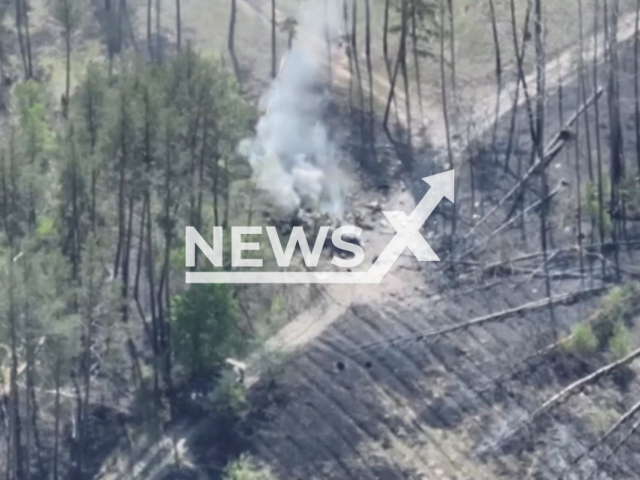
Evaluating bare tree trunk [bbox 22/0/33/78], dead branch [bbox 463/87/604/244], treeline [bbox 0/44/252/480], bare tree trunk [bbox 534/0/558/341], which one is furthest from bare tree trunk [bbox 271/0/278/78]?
treeline [bbox 0/44/252/480]

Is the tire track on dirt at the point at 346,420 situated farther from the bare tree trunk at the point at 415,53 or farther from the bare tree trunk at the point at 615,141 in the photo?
the bare tree trunk at the point at 415,53

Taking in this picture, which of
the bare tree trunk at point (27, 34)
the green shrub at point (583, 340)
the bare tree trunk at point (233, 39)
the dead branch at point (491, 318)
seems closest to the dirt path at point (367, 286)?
the bare tree trunk at point (233, 39)

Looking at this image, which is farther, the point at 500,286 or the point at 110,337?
the point at 500,286

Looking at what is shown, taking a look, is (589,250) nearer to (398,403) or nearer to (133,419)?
(398,403)

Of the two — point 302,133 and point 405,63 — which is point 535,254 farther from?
point 405,63

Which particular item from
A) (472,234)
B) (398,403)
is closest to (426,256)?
(472,234)

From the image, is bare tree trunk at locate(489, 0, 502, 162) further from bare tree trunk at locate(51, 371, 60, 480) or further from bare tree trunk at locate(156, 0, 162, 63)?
bare tree trunk at locate(51, 371, 60, 480)
